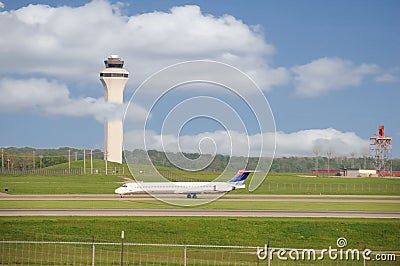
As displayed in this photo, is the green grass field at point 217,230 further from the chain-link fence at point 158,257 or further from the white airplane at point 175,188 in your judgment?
the white airplane at point 175,188

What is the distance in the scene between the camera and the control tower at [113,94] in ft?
594

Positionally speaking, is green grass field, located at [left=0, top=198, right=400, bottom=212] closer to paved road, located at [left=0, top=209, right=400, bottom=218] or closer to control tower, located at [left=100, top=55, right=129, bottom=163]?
paved road, located at [left=0, top=209, right=400, bottom=218]

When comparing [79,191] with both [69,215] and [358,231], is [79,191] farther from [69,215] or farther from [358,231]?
[358,231]

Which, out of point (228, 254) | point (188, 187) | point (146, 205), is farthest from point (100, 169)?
point (228, 254)

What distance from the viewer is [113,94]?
597 feet

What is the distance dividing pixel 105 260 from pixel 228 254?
760 cm

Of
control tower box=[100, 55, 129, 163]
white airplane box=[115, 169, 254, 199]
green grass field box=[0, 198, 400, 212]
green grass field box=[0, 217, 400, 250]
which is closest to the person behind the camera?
green grass field box=[0, 217, 400, 250]

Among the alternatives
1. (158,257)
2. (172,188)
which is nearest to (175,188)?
(172,188)

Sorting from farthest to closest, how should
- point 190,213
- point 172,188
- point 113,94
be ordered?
point 113,94
point 172,188
point 190,213

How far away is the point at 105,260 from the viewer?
106ft

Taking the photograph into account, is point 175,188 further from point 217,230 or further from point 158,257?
point 158,257

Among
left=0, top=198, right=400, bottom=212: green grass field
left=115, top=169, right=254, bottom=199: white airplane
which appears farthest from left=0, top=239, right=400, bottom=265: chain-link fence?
left=115, top=169, right=254, bottom=199: white airplane

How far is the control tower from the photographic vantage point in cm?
18100

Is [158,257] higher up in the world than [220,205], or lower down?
lower down
